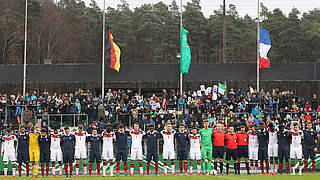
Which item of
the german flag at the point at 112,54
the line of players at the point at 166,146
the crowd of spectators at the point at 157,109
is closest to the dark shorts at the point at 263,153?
the line of players at the point at 166,146

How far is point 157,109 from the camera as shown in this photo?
34281 mm

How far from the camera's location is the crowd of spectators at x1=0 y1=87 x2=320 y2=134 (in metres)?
32.9

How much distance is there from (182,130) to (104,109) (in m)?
13.1

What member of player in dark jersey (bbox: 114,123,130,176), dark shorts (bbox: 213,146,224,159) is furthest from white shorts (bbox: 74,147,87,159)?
dark shorts (bbox: 213,146,224,159)

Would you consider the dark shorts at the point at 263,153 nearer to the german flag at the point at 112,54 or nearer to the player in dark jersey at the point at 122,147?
the player in dark jersey at the point at 122,147

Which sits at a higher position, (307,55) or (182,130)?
(307,55)

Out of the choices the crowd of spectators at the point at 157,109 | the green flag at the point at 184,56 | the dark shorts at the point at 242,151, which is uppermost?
the green flag at the point at 184,56

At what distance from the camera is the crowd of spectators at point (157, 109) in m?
32.9

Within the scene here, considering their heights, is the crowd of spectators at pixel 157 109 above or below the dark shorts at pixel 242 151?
above

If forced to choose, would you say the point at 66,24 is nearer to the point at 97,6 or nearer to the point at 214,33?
the point at 97,6

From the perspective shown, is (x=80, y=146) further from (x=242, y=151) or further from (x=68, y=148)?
(x=242, y=151)

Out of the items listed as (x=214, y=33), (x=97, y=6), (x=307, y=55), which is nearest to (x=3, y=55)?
(x=97, y=6)

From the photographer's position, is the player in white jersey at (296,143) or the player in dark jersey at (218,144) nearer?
the player in dark jersey at (218,144)

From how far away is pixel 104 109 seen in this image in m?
33.8
